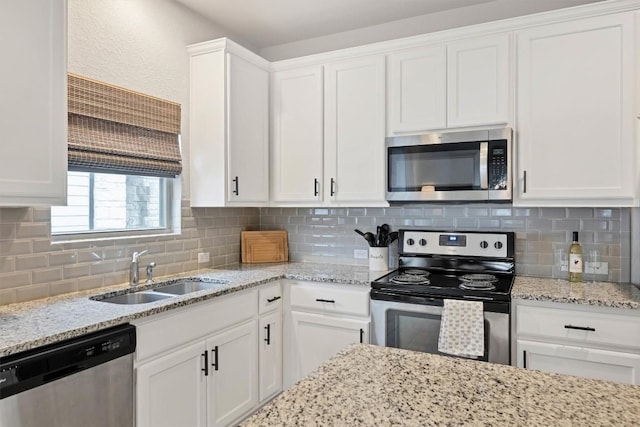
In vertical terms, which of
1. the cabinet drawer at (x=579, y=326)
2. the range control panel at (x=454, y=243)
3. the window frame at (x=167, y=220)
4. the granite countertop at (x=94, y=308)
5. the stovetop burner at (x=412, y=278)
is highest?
the window frame at (x=167, y=220)

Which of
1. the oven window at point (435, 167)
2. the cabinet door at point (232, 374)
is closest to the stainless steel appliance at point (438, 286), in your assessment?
the oven window at point (435, 167)

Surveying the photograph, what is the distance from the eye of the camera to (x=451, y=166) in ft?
8.74

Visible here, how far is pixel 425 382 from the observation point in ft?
3.53

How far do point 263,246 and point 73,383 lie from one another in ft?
6.51

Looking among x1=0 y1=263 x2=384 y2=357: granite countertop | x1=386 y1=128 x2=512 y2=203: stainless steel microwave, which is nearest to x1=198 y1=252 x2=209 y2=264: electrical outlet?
x1=0 y1=263 x2=384 y2=357: granite countertop

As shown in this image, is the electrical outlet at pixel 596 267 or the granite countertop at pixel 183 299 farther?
the electrical outlet at pixel 596 267

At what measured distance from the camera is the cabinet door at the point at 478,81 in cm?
257

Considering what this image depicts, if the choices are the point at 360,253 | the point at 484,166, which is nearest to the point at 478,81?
the point at 484,166

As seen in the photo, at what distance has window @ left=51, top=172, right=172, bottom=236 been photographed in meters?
2.35

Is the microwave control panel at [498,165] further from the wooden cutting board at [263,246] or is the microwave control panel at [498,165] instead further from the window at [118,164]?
the window at [118,164]

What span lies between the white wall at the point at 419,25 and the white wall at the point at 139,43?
72 centimetres

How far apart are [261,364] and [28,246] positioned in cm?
143

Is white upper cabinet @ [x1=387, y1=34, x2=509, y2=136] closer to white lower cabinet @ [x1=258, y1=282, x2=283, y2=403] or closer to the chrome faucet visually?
white lower cabinet @ [x1=258, y1=282, x2=283, y2=403]

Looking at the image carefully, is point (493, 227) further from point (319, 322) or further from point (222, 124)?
point (222, 124)
